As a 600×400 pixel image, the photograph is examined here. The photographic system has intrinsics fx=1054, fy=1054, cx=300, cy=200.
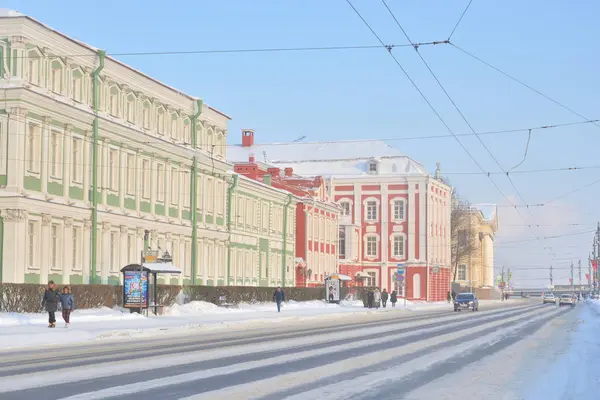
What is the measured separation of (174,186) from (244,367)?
41067 millimetres

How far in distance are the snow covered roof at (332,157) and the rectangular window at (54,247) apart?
228 feet

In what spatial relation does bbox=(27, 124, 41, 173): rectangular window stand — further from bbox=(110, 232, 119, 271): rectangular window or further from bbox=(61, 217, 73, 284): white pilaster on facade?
bbox=(110, 232, 119, 271): rectangular window

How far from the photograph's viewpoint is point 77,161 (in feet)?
158

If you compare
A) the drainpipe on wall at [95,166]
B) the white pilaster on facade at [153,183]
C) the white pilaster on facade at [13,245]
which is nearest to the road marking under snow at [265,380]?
the white pilaster on facade at [13,245]

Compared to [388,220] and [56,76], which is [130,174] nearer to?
[56,76]

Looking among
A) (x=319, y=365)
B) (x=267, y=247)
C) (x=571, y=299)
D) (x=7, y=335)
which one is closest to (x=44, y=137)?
(x=7, y=335)

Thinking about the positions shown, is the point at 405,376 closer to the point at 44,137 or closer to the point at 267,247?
the point at 44,137

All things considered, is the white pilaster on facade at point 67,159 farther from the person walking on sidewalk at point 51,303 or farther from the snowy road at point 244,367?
the snowy road at point 244,367

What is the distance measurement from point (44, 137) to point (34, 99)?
199 cm

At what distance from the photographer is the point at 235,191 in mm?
71375

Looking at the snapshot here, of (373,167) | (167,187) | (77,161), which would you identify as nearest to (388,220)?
(373,167)

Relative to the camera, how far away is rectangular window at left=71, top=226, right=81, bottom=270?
48.0m

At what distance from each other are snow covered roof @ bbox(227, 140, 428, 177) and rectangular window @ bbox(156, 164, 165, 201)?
187 feet

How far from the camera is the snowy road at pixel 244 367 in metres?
15.4
